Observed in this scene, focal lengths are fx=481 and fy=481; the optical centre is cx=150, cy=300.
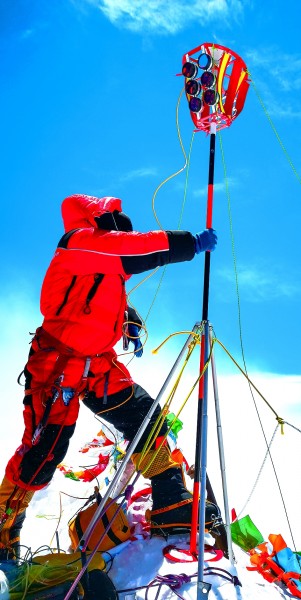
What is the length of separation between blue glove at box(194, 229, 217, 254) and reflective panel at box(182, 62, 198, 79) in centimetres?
131

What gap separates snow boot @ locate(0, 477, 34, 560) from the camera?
12.1ft

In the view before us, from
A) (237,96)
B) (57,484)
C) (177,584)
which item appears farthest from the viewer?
(57,484)

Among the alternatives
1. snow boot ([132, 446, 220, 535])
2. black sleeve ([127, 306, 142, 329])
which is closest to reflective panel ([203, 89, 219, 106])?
black sleeve ([127, 306, 142, 329])

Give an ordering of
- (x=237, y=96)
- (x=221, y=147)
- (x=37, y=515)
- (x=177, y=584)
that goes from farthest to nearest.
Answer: (x=37, y=515), (x=221, y=147), (x=237, y=96), (x=177, y=584)

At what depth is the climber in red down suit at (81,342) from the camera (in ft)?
11.6

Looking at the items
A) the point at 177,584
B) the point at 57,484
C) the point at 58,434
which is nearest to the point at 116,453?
the point at 57,484

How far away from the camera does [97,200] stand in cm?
400

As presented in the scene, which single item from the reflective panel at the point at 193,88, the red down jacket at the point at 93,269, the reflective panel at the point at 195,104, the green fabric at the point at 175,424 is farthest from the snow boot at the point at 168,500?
the reflective panel at the point at 193,88

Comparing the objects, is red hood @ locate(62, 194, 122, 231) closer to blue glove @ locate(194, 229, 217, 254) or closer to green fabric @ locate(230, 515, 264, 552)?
blue glove @ locate(194, 229, 217, 254)

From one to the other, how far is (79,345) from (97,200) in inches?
47.6

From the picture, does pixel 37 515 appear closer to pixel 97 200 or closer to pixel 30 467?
pixel 30 467

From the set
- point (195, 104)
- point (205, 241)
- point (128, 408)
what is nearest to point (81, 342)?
point (128, 408)

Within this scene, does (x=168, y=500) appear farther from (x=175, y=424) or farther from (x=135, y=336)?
(x=175, y=424)

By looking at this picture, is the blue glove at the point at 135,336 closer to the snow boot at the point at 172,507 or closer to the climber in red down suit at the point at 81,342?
the climber in red down suit at the point at 81,342
